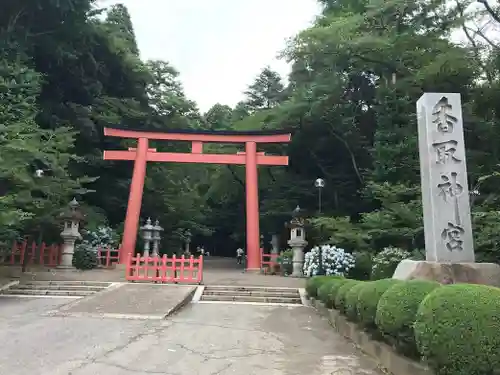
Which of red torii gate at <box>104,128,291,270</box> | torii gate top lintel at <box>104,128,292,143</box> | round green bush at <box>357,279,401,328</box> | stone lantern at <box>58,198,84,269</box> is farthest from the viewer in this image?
torii gate top lintel at <box>104,128,292,143</box>

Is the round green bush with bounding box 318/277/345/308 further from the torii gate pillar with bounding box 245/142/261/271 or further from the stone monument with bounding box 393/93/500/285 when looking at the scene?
the torii gate pillar with bounding box 245/142/261/271

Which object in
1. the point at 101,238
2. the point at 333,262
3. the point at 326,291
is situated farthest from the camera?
the point at 101,238

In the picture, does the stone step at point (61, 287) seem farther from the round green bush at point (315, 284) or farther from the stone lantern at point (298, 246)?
the stone lantern at point (298, 246)

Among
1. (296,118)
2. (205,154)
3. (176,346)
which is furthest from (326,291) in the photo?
(296,118)

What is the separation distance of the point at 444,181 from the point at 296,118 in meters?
15.7

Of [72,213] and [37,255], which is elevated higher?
[72,213]

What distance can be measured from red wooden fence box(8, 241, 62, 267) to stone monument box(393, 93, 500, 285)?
13858 mm

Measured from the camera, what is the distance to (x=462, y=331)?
9.87ft

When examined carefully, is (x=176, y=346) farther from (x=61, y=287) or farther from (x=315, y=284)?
(x=61, y=287)

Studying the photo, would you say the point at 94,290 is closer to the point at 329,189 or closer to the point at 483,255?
the point at 483,255

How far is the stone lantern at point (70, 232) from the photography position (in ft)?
52.9

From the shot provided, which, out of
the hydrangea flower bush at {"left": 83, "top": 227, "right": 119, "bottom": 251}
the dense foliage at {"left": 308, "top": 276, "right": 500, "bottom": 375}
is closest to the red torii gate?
the hydrangea flower bush at {"left": 83, "top": 227, "right": 119, "bottom": 251}

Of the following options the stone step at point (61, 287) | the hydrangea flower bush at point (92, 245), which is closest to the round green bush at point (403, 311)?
the stone step at point (61, 287)

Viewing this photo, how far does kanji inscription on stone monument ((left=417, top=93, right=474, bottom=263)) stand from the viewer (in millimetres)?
6715
